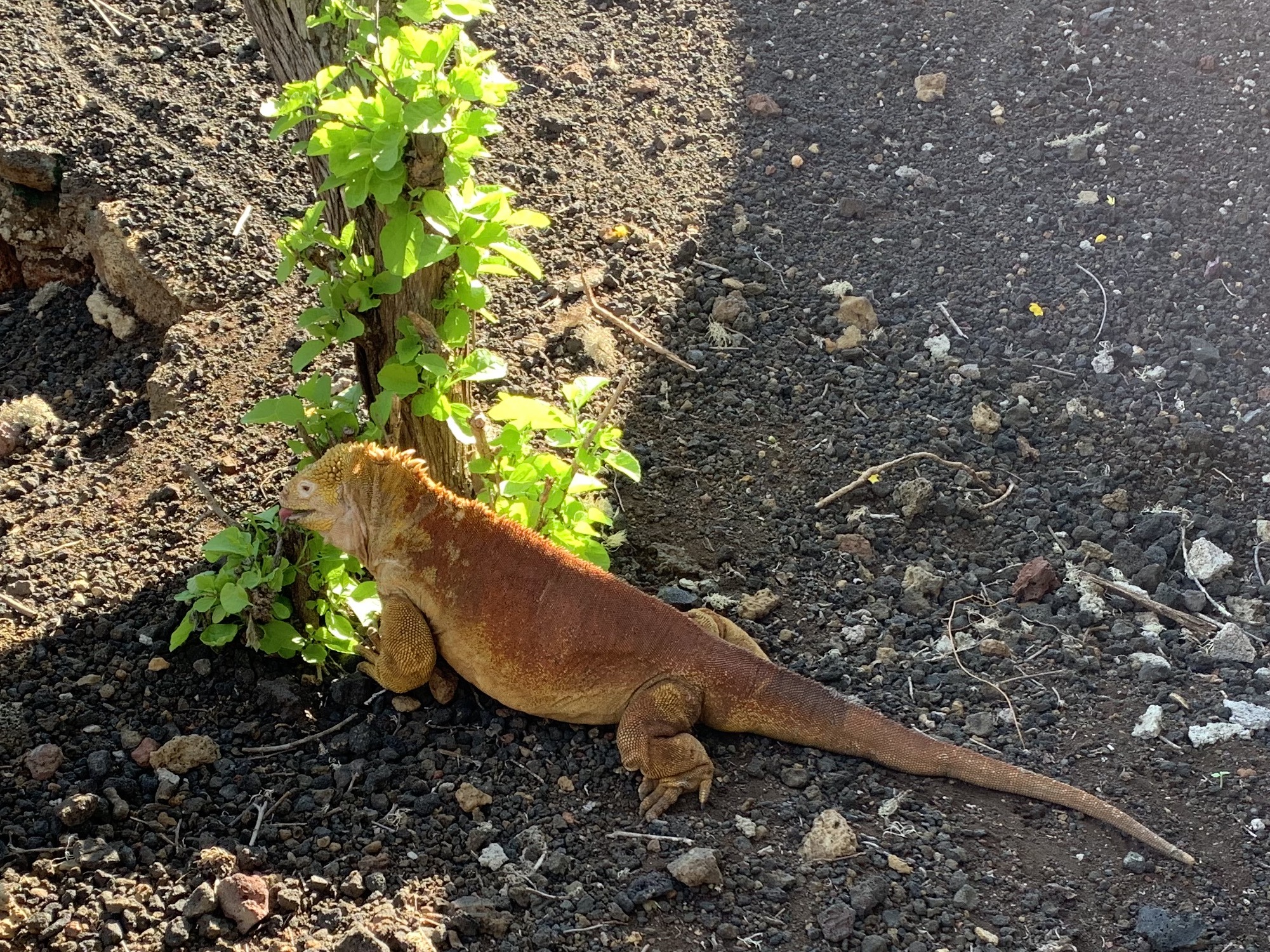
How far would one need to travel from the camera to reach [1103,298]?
693cm

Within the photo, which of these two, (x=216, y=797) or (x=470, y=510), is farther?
(x=470, y=510)

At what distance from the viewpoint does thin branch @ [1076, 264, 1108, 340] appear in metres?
6.77

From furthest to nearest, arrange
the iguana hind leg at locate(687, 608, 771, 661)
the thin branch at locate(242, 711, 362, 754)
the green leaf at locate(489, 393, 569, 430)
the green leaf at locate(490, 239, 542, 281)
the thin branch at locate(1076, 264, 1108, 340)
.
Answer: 1. the thin branch at locate(1076, 264, 1108, 340)
2. the iguana hind leg at locate(687, 608, 771, 661)
3. the thin branch at locate(242, 711, 362, 754)
4. the green leaf at locate(489, 393, 569, 430)
5. the green leaf at locate(490, 239, 542, 281)

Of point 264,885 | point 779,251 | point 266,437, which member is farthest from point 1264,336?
point 264,885

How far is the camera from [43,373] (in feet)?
23.4

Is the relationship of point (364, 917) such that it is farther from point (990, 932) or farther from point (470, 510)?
point (990, 932)

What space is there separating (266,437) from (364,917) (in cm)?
273

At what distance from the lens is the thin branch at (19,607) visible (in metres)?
5.06

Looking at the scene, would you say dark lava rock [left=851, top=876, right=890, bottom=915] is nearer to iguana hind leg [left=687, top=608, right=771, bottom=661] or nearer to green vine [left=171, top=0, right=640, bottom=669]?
iguana hind leg [left=687, top=608, right=771, bottom=661]

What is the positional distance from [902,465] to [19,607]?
403 cm

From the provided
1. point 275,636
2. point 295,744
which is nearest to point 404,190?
point 275,636

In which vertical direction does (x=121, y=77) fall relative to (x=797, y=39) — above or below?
above

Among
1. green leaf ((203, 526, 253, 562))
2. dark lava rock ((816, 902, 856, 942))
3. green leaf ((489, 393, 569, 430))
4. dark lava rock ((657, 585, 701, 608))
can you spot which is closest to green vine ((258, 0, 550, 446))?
green leaf ((489, 393, 569, 430))

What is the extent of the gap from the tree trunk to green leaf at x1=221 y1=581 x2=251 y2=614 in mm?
854
